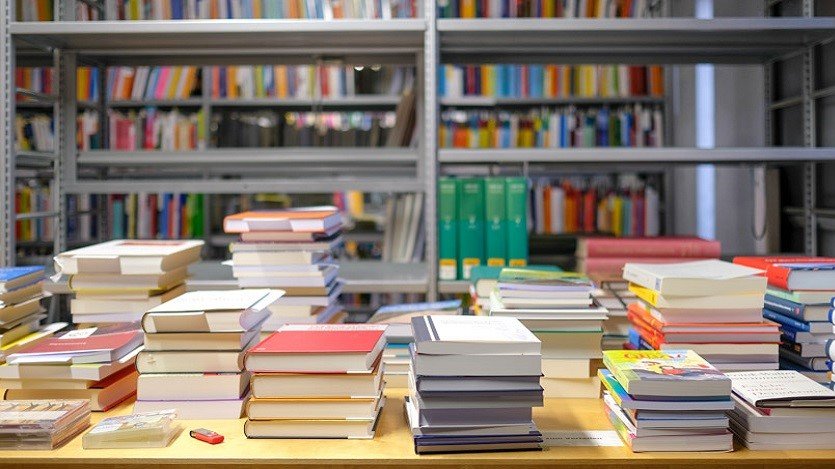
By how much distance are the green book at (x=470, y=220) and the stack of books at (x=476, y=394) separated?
1.21 metres

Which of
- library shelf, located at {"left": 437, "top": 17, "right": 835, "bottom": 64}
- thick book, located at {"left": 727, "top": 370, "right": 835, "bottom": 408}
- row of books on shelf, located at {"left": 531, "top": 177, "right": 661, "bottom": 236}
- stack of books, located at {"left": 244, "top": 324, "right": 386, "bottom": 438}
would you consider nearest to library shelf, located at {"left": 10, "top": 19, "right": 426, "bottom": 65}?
library shelf, located at {"left": 437, "top": 17, "right": 835, "bottom": 64}

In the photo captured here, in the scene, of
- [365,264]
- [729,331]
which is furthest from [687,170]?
[729,331]

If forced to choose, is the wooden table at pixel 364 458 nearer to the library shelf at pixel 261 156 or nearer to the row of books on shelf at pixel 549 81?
the library shelf at pixel 261 156

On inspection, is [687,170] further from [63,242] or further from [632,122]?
[63,242]

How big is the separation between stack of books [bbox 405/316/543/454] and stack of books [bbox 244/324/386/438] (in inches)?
4.0

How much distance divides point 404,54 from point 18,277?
5.20 ft

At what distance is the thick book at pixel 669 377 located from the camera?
3.79 ft

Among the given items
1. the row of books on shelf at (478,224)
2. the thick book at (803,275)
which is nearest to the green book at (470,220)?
the row of books on shelf at (478,224)

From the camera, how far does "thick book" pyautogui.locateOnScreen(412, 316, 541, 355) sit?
3.83ft

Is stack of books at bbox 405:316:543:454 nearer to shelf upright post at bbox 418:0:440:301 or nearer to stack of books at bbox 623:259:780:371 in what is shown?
stack of books at bbox 623:259:780:371

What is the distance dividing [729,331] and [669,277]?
0.51ft

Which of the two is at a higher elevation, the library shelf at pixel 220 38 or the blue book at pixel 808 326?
the library shelf at pixel 220 38

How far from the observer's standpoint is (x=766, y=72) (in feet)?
9.90

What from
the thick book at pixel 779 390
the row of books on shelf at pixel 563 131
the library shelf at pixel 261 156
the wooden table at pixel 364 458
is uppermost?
the row of books on shelf at pixel 563 131
